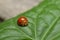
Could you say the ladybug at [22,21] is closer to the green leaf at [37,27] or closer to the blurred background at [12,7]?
the green leaf at [37,27]

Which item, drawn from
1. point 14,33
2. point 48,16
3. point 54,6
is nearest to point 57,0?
point 54,6

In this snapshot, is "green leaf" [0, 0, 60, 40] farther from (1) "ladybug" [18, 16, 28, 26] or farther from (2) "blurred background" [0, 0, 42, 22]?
(2) "blurred background" [0, 0, 42, 22]

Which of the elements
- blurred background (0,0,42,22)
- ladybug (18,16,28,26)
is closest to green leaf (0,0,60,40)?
ladybug (18,16,28,26)

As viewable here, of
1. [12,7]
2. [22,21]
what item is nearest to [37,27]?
[22,21]

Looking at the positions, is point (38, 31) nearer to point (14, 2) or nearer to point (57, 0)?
point (57, 0)

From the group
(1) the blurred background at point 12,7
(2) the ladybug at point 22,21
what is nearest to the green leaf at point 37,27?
(2) the ladybug at point 22,21

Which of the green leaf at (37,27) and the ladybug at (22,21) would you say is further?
the ladybug at (22,21)
